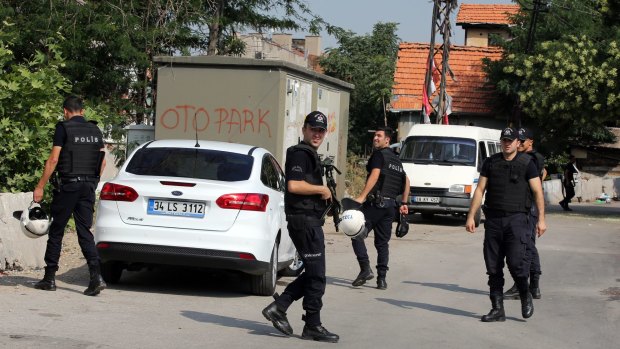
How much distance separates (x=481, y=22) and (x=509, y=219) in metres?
57.6

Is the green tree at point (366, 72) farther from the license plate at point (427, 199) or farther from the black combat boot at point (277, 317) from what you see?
the black combat boot at point (277, 317)

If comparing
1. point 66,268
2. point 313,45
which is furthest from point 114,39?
Answer: point 313,45

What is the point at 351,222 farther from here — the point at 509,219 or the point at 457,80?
the point at 457,80

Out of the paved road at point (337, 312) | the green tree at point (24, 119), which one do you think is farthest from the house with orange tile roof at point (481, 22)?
the green tree at point (24, 119)

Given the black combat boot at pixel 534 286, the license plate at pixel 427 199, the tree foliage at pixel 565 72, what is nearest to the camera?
the black combat boot at pixel 534 286

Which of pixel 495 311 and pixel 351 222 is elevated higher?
pixel 351 222

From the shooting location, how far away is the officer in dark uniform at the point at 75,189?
1007 centimetres

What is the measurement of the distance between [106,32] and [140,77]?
6.41 feet

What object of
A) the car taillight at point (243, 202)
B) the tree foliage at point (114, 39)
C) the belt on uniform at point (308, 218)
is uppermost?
the tree foliage at point (114, 39)

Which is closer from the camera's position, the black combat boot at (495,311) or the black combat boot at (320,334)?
the black combat boot at (320,334)

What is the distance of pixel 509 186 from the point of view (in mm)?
10102

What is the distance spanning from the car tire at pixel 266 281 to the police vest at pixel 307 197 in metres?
2.35

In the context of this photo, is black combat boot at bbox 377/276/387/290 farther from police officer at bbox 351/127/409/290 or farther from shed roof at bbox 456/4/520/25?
shed roof at bbox 456/4/520/25

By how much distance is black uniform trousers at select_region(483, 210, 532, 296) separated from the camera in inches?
392
